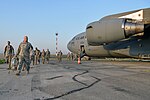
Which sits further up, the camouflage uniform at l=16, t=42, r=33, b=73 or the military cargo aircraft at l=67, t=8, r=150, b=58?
the military cargo aircraft at l=67, t=8, r=150, b=58

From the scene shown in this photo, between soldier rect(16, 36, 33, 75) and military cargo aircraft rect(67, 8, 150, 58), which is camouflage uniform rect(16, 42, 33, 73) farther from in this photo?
military cargo aircraft rect(67, 8, 150, 58)

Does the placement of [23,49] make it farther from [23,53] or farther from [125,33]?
[125,33]

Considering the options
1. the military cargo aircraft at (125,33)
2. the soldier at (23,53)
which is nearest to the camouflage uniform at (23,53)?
the soldier at (23,53)

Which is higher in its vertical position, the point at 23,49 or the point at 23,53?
the point at 23,49

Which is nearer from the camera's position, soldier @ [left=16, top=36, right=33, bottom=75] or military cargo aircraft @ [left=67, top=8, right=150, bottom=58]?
soldier @ [left=16, top=36, right=33, bottom=75]

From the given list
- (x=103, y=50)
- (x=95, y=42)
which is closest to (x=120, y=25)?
(x=95, y=42)

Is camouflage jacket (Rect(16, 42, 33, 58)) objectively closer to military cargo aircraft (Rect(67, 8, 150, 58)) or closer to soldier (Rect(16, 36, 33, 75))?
soldier (Rect(16, 36, 33, 75))

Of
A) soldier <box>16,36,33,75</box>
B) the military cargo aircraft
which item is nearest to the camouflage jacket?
soldier <box>16,36,33,75</box>

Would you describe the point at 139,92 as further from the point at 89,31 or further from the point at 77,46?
the point at 77,46

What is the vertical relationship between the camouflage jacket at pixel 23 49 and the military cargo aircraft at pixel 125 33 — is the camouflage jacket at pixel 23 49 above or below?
below

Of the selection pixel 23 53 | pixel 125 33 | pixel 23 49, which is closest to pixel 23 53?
pixel 23 53

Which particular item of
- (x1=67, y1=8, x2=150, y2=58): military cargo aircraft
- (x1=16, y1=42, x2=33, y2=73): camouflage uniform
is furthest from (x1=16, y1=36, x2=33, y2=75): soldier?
(x1=67, y1=8, x2=150, y2=58): military cargo aircraft

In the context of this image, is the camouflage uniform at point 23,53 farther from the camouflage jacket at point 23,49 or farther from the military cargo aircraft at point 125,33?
the military cargo aircraft at point 125,33

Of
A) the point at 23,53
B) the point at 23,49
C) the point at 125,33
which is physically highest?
the point at 125,33
